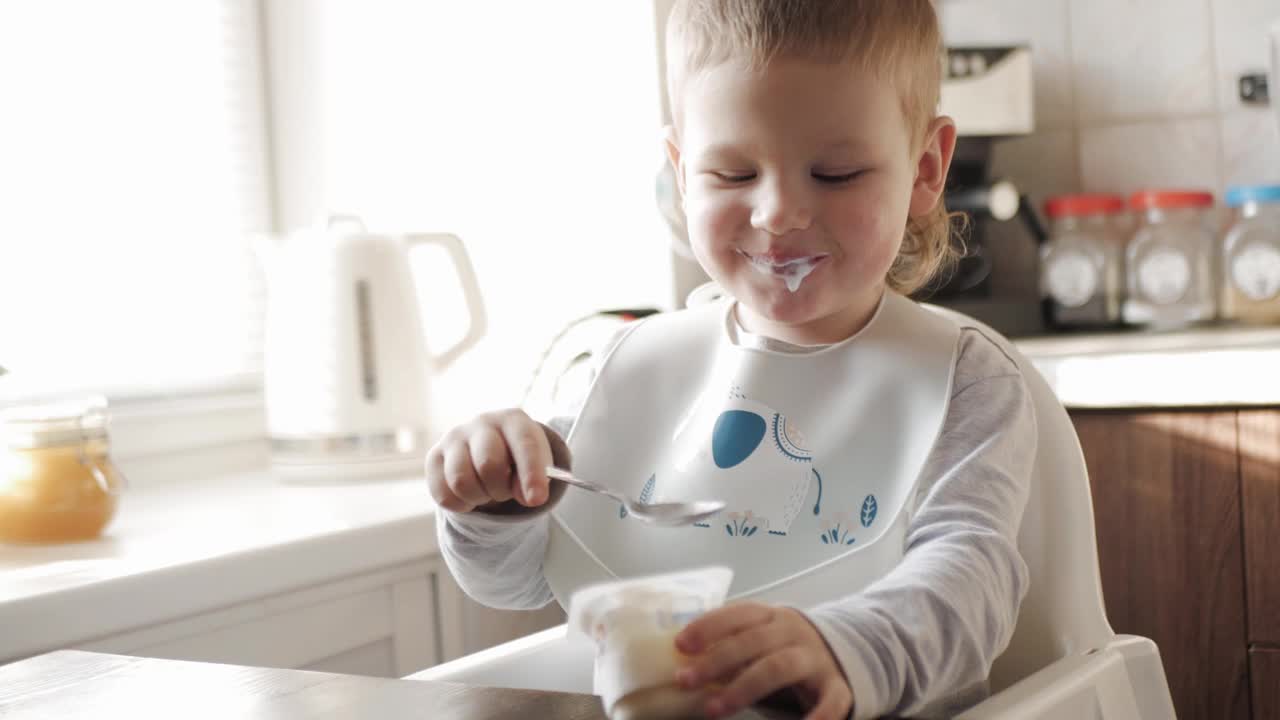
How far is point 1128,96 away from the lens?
214 cm

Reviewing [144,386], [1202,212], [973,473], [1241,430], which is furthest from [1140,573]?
[144,386]

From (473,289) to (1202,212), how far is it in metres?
1.15

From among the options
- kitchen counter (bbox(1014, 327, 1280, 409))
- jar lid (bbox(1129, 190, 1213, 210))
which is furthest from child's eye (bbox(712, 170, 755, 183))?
jar lid (bbox(1129, 190, 1213, 210))

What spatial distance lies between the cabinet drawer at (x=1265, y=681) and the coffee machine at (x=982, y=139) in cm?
63

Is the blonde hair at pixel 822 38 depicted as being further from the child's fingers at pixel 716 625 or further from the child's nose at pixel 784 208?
the child's fingers at pixel 716 625

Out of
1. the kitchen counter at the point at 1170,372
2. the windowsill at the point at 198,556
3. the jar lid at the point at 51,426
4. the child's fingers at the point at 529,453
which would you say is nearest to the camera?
the child's fingers at the point at 529,453

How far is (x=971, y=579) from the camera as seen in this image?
2.44 ft

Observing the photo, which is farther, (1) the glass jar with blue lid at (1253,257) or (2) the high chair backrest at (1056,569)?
(1) the glass jar with blue lid at (1253,257)

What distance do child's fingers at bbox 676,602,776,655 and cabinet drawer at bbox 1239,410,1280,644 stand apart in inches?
45.5

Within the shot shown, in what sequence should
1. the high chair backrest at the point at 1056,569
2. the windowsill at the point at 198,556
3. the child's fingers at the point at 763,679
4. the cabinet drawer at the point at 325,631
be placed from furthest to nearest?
1. the cabinet drawer at the point at 325,631
2. the windowsill at the point at 198,556
3. the high chair backrest at the point at 1056,569
4. the child's fingers at the point at 763,679

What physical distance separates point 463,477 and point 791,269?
25 centimetres

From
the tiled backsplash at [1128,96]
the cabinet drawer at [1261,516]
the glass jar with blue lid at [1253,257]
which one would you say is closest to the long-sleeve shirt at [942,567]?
the cabinet drawer at [1261,516]

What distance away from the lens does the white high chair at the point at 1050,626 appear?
845 mm

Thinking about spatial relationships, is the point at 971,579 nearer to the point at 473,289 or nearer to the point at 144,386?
the point at 473,289
